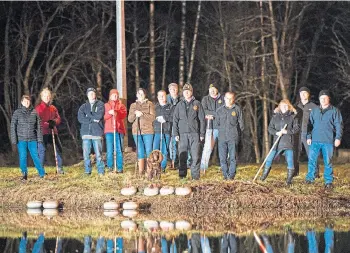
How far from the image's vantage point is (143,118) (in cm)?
2603

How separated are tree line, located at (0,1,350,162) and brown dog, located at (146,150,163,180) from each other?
67.7ft

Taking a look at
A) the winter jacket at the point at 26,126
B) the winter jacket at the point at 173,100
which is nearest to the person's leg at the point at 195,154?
the winter jacket at the point at 173,100

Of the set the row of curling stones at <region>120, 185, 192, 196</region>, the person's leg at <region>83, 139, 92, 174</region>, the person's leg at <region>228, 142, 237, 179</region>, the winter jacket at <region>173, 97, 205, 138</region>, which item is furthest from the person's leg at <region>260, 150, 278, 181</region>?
the person's leg at <region>83, 139, 92, 174</region>

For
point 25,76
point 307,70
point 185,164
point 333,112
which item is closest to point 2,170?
point 185,164

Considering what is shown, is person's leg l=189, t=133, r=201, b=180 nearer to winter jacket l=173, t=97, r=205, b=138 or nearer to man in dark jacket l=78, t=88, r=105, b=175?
winter jacket l=173, t=97, r=205, b=138

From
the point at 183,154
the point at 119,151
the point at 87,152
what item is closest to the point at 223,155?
the point at 183,154

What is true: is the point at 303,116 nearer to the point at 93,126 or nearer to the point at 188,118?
the point at 188,118

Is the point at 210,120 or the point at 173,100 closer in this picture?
the point at 210,120

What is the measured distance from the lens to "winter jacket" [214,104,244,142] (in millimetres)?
24812

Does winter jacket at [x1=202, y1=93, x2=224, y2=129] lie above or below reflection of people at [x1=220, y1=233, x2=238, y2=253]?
above

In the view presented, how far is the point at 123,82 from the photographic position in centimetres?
2916

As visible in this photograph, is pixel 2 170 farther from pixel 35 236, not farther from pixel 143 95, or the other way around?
pixel 35 236

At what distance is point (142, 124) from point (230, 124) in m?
2.20

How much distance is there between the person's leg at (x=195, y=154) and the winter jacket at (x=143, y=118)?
130 cm
